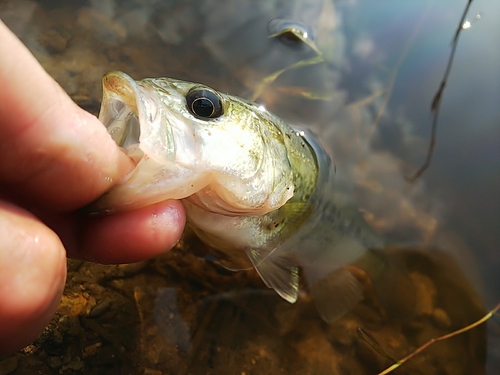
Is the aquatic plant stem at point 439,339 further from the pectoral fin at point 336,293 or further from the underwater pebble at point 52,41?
the underwater pebble at point 52,41

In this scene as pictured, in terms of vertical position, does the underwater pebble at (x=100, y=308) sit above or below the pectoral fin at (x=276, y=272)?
below

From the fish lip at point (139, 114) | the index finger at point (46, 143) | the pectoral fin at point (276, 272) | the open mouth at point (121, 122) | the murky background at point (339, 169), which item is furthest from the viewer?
the murky background at point (339, 169)

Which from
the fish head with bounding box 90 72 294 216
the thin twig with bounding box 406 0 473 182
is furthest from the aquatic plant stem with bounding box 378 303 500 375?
the fish head with bounding box 90 72 294 216

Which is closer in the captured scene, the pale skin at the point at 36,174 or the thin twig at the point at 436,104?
the pale skin at the point at 36,174

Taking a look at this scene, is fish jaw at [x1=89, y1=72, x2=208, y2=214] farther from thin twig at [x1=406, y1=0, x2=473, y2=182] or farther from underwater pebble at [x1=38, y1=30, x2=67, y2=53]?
thin twig at [x1=406, y1=0, x2=473, y2=182]

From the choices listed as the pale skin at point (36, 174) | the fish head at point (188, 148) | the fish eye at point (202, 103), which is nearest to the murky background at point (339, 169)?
the fish head at point (188, 148)

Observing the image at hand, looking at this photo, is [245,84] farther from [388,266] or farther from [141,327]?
[141,327]

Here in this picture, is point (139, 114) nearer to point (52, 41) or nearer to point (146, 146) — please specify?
point (146, 146)
